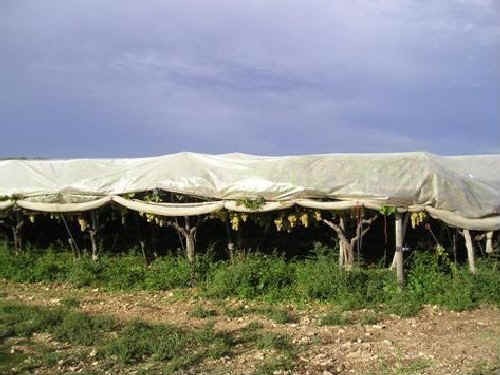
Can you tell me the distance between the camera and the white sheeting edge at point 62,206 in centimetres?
1189

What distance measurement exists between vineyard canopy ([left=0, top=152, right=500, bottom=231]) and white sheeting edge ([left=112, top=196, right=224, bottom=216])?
2cm

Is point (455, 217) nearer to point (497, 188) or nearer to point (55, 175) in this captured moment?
point (497, 188)

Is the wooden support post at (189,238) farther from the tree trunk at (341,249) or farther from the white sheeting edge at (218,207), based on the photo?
the tree trunk at (341,249)

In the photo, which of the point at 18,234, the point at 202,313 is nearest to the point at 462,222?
the point at 202,313

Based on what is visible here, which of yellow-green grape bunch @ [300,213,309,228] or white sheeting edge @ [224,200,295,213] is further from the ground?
Answer: white sheeting edge @ [224,200,295,213]

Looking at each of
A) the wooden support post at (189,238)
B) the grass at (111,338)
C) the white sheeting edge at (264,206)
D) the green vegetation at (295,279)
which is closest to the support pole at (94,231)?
the green vegetation at (295,279)

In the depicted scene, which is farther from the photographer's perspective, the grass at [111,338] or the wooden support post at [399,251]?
the wooden support post at [399,251]

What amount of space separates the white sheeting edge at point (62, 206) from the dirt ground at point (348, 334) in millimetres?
2078

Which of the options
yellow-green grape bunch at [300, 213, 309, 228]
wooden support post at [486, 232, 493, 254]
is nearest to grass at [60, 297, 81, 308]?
yellow-green grape bunch at [300, 213, 309, 228]

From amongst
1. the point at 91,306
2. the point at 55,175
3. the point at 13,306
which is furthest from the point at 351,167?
the point at 55,175

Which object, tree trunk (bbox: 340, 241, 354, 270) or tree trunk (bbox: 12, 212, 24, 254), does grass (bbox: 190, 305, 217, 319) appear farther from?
tree trunk (bbox: 12, 212, 24, 254)

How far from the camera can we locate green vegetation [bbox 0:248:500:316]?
29.6 feet

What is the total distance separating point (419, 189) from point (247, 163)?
3.87 m

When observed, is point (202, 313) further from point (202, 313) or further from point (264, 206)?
point (264, 206)
